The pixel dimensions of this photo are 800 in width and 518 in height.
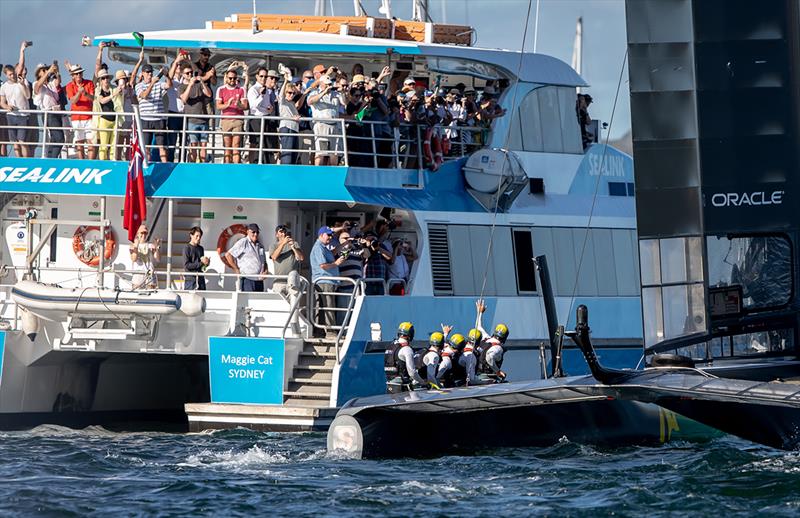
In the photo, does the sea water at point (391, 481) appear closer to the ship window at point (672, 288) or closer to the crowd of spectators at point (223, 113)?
the ship window at point (672, 288)

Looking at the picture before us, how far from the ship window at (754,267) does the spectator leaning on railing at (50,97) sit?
878 cm

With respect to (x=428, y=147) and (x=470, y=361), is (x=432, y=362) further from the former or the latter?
(x=428, y=147)

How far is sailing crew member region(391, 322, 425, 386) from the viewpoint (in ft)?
54.1

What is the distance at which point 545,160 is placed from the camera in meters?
21.5

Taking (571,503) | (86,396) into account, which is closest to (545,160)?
(86,396)

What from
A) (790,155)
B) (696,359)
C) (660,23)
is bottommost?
(696,359)

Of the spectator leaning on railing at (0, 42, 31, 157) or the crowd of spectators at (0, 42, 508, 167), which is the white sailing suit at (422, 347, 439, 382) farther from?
the spectator leaning on railing at (0, 42, 31, 157)

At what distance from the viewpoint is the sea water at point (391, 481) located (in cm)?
1173

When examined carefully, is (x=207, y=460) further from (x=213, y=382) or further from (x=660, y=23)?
(x=660, y=23)

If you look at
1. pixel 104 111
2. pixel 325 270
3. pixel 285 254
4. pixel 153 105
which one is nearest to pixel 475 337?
pixel 325 270

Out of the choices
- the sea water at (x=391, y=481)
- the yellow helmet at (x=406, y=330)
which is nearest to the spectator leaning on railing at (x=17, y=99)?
the sea water at (x=391, y=481)

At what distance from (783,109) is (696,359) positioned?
2.64 meters

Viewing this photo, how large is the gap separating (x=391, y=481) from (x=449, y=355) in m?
3.95

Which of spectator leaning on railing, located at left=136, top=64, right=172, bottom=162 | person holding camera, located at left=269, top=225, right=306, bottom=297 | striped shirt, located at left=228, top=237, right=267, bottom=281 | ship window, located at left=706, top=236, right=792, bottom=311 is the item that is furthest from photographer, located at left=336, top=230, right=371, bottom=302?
ship window, located at left=706, top=236, right=792, bottom=311
